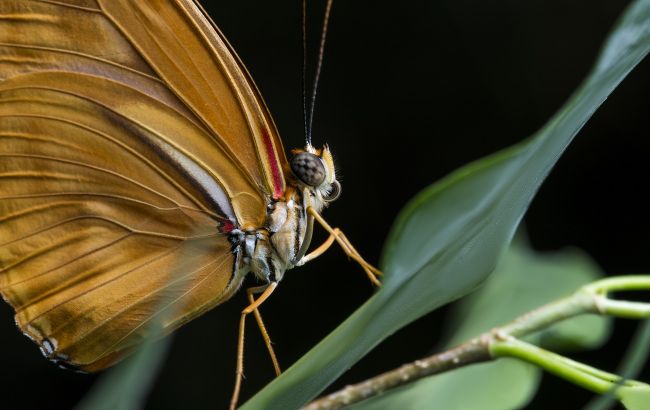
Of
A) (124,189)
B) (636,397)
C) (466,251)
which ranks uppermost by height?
(124,189)

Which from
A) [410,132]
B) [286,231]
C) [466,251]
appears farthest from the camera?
[410,132]

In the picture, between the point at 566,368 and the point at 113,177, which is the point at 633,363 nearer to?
the point at 566,368

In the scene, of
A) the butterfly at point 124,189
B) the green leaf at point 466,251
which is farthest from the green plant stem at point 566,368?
the butterfly at point 124,189

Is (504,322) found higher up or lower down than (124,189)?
lower down

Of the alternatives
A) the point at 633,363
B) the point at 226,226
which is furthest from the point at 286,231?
the point at 633,363

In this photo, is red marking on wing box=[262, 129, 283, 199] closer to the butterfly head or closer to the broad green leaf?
the butterfly head

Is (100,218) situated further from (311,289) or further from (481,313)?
(311,289)
